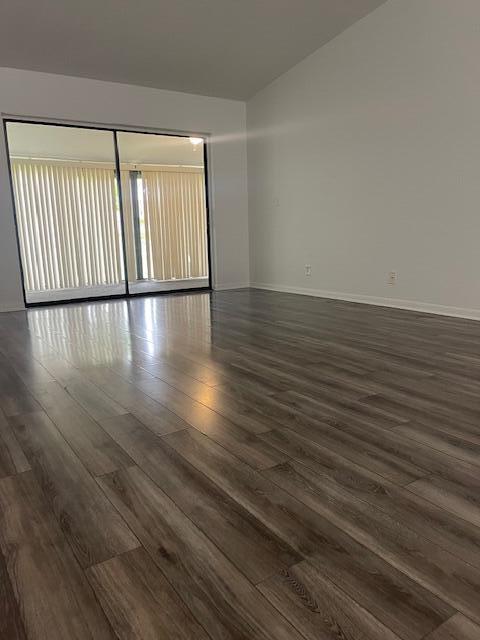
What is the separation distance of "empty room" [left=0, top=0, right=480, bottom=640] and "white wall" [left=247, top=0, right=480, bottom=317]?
0.02 metres

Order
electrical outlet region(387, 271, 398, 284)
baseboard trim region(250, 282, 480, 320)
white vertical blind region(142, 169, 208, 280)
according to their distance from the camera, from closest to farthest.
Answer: baseboard trim region(250, 282, 480, 320), electrical outlet region(387, 271, 398, 284), white vertical blind region(142, 169, 208, 280)

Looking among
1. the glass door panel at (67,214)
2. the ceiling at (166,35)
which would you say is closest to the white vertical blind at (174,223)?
the glass door panel at (67,214)

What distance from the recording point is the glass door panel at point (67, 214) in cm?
748

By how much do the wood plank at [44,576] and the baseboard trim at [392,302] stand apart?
373 centimetres

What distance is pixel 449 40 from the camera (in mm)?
3828

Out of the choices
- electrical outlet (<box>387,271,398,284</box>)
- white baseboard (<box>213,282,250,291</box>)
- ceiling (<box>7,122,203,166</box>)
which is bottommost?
white baseboard (<box>213,282,250,291</box>)

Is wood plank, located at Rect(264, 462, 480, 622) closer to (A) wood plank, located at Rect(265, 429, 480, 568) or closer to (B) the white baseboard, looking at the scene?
(A) wood plank, located at Rect(265, 429, 480, 568)

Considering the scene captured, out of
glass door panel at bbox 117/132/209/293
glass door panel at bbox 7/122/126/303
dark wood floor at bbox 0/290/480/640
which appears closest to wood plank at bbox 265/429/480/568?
dark wood floor at bbox 0/290/480/640

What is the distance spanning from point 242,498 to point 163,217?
7.86m

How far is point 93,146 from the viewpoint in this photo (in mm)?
7418

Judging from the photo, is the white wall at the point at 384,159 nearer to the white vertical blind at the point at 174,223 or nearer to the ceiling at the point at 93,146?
the ceiling at the point at 93,146

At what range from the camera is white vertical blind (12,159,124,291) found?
7586mm

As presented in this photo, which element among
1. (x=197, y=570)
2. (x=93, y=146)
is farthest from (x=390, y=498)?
(x=93, y=146)

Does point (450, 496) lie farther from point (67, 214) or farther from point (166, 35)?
point (67, 214)
